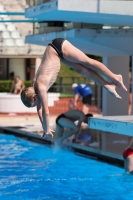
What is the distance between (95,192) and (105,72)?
2.31 meters

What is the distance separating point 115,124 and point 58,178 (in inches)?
101

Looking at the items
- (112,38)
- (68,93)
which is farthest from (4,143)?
(68,93)

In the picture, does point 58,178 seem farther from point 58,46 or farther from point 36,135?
point 36,135

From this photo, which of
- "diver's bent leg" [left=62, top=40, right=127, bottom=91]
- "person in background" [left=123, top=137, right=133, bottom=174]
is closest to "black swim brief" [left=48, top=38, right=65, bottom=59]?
"diver's bent leg" [left=62, top=40, right=127, bottom=91]

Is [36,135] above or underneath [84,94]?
underneath

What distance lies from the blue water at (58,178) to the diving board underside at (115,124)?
1190 millimetres

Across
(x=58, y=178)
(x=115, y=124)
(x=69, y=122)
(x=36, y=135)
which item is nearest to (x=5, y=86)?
(x=36, y=135)

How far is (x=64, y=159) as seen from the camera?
12430mm

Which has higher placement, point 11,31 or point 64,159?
point 11,31

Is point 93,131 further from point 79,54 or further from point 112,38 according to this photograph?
point 79,54

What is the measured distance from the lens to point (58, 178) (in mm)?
10430

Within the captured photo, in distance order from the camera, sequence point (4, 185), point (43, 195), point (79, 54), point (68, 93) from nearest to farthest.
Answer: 1. point (79, 54)
2. point (43, 195)
3. point (4, 185)
4. point (68, 93)

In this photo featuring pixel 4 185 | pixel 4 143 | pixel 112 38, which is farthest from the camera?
pixel 4 143

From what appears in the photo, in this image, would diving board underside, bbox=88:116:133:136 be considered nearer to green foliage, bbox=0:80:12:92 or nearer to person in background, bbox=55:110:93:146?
person in background, bbox=55:110:93:146
